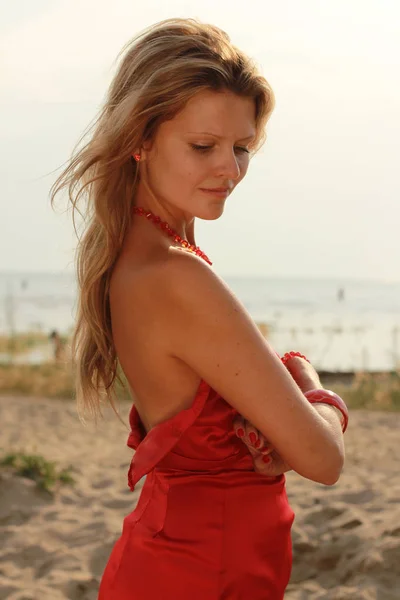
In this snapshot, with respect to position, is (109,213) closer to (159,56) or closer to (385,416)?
(159,56)

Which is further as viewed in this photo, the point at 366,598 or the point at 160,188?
the point at 366,598

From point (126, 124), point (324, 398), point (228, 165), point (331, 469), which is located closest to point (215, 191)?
point (228, 165)

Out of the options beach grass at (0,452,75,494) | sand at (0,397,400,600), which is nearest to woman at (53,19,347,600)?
sand at (0,397,400,600)

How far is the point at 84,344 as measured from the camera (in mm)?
2303

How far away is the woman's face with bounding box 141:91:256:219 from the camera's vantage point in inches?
78.0

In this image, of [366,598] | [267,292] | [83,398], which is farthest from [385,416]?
[267,292]

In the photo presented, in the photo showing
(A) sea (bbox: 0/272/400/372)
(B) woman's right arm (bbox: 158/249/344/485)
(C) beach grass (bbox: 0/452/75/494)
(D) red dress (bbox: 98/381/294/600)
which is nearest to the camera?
(B) woman's right arm (bbox: 158/249/344/485)

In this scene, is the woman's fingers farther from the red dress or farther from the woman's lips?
the woman's lips

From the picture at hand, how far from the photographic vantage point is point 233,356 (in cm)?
181

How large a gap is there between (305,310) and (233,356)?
36985 mm

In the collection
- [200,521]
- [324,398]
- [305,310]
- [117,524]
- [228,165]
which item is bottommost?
[305,310]

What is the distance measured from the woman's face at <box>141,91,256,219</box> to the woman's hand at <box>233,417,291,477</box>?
0.51 m

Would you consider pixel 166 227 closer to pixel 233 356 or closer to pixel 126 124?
pixel 126 124

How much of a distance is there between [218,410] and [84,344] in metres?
0.51
